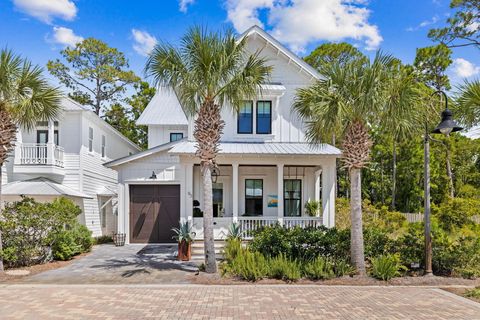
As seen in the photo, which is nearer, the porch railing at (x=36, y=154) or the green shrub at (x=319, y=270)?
the green shrub at (x=319, y=270)

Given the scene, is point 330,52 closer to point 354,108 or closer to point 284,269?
point 354,108

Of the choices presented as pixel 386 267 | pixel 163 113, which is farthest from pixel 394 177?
pixel 386 267

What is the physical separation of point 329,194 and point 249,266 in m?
5.70

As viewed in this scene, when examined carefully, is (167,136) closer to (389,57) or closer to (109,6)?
(109,6)

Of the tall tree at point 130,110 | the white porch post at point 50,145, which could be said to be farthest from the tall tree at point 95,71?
the white porch post at point 50,145

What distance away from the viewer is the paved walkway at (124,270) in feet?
33.2

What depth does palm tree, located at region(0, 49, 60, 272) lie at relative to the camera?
10.5 metres

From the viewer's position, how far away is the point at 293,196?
56.1ft

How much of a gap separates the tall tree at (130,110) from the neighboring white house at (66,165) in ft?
36.6

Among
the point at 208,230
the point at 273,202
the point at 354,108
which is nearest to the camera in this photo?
the point at 354,108

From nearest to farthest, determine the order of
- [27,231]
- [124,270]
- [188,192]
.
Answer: [124,270] < [27,231] < [188,192]

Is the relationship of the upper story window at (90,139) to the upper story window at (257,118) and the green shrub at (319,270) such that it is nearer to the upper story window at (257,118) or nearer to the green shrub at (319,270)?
the upper story window at (257,118)

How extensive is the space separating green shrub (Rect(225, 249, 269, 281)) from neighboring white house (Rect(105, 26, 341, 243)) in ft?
12.3

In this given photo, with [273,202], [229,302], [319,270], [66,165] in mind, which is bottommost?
[229,302]
